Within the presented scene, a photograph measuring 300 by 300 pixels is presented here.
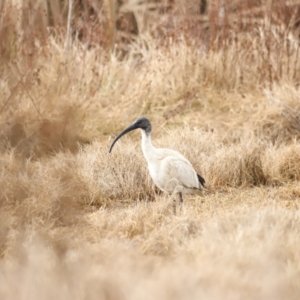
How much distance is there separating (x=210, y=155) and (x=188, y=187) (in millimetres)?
1676

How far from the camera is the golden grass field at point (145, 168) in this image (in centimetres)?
481

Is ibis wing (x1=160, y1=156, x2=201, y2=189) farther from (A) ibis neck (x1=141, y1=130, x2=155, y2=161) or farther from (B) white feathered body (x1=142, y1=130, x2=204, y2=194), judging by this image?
(A) ibis neck (x1=141, y1=130, x2=155, y2=161)

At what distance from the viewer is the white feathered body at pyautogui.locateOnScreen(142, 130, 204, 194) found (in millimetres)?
7602

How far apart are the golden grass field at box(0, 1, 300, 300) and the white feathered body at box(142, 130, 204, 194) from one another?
8.1 inches

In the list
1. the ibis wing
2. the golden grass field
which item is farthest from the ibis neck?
the golden grass field

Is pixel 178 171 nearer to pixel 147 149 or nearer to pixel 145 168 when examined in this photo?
pixel 147 149

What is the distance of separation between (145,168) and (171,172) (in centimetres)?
125

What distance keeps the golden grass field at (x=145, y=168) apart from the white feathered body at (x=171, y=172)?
21 cm

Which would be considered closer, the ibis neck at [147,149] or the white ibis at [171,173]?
the white ibis at [171,173]

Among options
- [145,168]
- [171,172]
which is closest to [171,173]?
[171,172]

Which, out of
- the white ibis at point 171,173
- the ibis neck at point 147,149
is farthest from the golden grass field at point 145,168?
the ibis neck at point 147,149

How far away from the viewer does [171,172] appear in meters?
7.59

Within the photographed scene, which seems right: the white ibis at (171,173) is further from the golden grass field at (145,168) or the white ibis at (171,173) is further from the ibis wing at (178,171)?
the golden grass field at (145,168)

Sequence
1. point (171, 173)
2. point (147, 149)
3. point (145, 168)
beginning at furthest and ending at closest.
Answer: point (145, 168) → point (147, 149) → point (171, 173)
